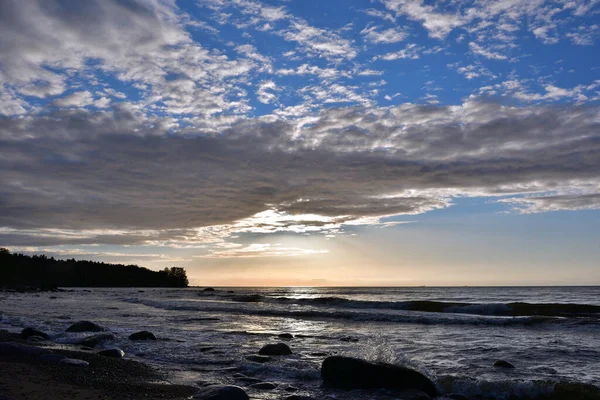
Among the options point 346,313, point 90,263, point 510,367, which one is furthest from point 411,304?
point 90,263

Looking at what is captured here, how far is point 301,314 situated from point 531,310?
53.1 ft

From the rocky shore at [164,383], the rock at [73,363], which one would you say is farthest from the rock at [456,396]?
the rock at [73,363]

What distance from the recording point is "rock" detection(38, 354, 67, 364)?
38.0 feet

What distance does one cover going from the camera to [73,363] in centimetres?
1148

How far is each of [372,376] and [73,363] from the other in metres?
7.53

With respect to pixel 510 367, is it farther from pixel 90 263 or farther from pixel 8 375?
pixel 90 263

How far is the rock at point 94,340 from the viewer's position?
1606 centimetres

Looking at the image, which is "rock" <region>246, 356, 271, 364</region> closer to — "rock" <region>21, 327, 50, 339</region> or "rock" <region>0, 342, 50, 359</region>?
"rock" <region>0, 342, 50, 359</region>

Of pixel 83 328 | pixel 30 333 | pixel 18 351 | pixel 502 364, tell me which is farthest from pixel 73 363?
pixel 502 364

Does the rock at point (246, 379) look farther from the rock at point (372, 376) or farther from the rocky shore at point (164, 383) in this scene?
the rock at point (372, 376)

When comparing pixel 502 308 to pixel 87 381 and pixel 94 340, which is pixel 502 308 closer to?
pixel 94 340

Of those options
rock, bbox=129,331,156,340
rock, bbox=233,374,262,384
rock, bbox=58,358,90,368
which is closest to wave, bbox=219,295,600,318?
rock, bbox=129,331,156,340

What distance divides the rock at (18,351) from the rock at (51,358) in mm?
438

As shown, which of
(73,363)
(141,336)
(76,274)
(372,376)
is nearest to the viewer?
(372,376)
